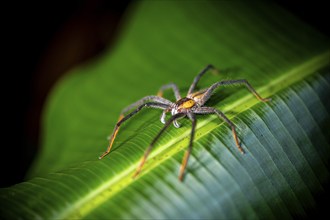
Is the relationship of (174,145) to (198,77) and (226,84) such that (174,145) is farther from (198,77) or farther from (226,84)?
(198,77)

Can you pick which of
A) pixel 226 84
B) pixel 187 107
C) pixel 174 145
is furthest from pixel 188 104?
pixel 174 145

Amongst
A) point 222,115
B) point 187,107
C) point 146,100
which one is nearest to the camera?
point 222,115

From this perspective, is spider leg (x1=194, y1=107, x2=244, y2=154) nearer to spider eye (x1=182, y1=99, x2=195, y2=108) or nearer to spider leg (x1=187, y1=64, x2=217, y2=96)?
spider eye (x1=182, y1=99, x2=195, y2=108)

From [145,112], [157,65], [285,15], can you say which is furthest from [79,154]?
[285,15]

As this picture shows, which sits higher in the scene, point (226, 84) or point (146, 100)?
point (146, 100)

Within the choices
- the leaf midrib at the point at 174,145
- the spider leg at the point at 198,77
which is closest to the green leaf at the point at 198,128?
the leaf midrib at the point at 174,145

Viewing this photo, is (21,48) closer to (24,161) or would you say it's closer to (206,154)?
(24,161)

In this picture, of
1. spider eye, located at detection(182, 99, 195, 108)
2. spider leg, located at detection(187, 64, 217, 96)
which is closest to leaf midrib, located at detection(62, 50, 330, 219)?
spider eye, located at detection(182, 99, 195, 108)

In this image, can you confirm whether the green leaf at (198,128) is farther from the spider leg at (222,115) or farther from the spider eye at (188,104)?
the spider eye at (188,104)
